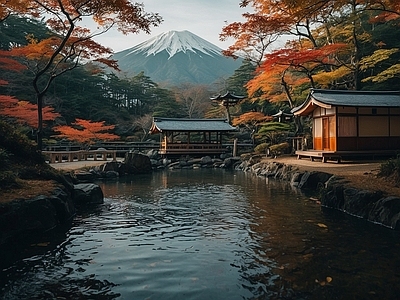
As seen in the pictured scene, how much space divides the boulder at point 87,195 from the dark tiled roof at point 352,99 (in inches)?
458

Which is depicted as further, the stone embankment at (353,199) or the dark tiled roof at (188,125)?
the dark tiled roof at (188,125)

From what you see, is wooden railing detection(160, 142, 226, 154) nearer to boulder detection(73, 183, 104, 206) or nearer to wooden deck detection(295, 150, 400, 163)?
wooden deck detection(295, 150, 400, 163)

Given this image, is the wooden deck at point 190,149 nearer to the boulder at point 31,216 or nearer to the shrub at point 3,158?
the shrub at point 3,158

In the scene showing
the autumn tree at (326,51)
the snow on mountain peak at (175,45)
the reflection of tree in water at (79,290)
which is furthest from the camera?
the snow on mountain peak at (175,45)

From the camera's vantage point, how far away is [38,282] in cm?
465

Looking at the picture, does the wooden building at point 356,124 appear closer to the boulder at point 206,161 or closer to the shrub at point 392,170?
the shrub at point 392,170

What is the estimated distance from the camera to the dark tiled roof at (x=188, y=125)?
26.2 metres

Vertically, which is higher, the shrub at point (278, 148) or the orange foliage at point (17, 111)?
the orange foliage at point (17, 111)

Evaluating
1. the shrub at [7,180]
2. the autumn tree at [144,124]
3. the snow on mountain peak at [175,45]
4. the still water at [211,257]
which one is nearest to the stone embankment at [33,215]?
the still water at [211,257]

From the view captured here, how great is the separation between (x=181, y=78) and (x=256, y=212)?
86.1 m

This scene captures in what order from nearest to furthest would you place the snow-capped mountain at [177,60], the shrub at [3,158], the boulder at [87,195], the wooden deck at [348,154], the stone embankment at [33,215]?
the stone embankment at [33,215] < the shrub at [3,158] < the boulder at [87,195] < the wooden deck at [348,154] < the snow-capped mountain at [177,60]

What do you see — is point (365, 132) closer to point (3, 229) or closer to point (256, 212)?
point (256, 212)

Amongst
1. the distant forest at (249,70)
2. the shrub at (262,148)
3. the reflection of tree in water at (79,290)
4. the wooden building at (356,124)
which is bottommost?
the reflection of tree in water at (79,290)

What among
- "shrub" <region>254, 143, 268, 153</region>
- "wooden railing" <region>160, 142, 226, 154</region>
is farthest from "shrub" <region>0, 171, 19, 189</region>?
"shrub" <region>254, 143, 268, 153</region>
